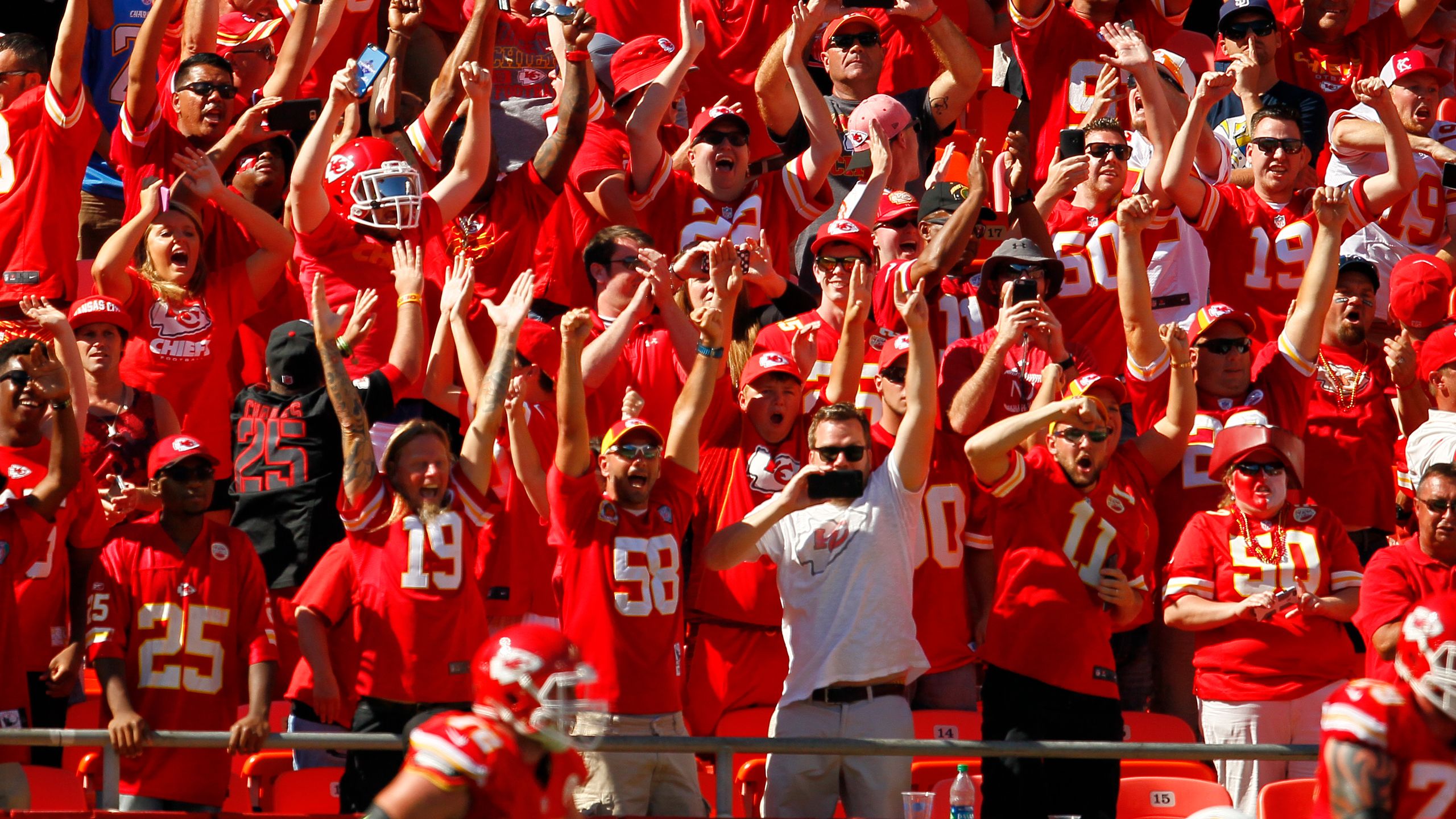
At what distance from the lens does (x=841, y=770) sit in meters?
6.86

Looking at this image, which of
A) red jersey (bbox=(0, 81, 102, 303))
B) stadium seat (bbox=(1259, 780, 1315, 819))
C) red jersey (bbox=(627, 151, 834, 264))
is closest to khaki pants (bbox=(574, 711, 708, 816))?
stadium seat (bbox=(1259, 780, 1315, 819))

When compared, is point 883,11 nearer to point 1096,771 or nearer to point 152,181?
point 152,181

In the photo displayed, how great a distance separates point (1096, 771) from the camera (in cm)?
697

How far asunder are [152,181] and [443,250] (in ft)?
4.46

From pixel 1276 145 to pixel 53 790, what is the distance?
6.49 metres

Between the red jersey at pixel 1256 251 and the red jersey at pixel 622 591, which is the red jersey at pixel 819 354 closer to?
the red jersey at pixel 622 591

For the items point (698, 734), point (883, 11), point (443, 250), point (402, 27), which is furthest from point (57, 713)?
point (883, 11)

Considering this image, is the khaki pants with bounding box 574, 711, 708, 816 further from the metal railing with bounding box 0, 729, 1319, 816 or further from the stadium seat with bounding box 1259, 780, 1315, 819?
the stadium seat with bounding box 1259, 780, 1315, 819

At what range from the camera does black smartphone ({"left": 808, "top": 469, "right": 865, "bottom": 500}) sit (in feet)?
22.0

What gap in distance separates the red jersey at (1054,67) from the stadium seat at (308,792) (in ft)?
20.2

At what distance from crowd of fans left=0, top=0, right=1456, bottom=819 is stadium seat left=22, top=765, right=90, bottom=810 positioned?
0.25 metres

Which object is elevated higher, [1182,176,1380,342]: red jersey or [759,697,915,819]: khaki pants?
[1182,176,1380,342]: red jersey

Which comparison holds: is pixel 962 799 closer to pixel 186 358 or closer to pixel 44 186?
pixel 186 358

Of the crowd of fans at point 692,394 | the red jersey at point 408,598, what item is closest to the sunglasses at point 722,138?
the crowd of fans at point 692,394
